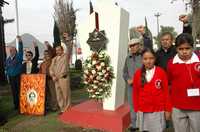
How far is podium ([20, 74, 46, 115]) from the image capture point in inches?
428

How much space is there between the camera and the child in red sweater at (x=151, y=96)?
552 cm

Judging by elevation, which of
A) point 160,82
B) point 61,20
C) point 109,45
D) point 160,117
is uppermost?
point 61,20

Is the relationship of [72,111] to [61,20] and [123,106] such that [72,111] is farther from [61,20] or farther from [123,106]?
[61,20]

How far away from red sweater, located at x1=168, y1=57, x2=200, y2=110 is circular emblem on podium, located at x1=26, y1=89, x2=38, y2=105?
20.5 ft

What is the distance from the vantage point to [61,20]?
42938mm

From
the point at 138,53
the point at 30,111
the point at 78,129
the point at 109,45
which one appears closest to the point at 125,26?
the point at 109,45

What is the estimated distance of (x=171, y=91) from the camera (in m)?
5.33

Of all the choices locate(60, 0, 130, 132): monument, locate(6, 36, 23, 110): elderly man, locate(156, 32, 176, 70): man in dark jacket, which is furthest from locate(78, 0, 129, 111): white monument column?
locate(6, 36, 23, 110): elderly man

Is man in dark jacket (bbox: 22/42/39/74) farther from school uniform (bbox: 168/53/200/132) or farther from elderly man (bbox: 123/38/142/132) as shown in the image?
school uniform (bbox: 168/53/200/132)

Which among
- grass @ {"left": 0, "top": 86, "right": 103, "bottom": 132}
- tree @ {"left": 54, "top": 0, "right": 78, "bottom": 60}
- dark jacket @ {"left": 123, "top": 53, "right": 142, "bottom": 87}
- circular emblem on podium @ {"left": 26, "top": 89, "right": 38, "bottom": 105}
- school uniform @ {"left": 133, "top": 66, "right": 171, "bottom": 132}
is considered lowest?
grass @ {"left": 0, "top": 86, "right": 103, "bottom": 132}

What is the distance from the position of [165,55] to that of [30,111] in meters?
4.83

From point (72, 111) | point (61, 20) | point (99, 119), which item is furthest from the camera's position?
point (61, 20)

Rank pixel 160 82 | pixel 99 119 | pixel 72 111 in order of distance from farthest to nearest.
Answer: pixel 72 111, pixel 99 119, pixel 160 82

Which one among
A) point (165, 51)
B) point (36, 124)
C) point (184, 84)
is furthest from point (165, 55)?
point (36, 124)
